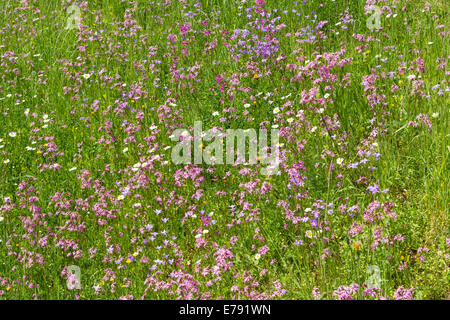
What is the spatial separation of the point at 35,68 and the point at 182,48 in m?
2.05

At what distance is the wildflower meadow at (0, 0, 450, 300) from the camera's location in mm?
3596

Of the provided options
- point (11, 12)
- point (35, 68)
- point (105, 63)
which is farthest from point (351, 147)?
point (11, 12)

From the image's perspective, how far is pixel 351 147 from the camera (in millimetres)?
4387

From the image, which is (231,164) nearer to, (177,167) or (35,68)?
(177,167)
